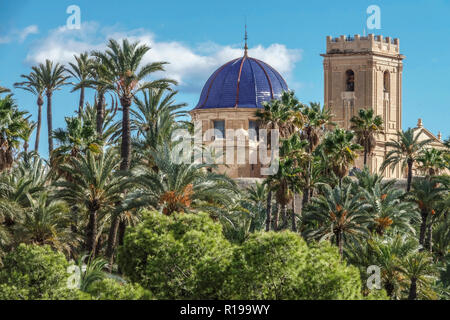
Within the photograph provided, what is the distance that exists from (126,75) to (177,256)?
447 inches

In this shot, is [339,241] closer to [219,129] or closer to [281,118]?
[281,118]

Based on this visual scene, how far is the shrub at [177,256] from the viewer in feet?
105

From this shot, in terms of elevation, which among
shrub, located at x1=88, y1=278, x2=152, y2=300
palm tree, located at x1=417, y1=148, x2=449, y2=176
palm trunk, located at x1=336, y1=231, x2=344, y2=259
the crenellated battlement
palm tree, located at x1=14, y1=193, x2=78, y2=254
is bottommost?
shrub, located at x1=88, y1=278, x2=152, y2=300

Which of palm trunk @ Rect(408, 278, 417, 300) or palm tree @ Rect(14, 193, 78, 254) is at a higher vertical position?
palm tree @ Rect(14, 193, 78, 254)

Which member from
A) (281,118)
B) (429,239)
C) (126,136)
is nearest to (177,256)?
(126,136)

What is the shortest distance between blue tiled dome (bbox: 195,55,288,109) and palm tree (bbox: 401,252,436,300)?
32232 mm

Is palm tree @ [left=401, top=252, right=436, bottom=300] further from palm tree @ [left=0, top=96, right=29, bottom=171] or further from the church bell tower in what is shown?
the church bell tower

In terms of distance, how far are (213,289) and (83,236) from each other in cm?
1105

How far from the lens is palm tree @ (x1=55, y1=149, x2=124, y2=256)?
39344 millimetres

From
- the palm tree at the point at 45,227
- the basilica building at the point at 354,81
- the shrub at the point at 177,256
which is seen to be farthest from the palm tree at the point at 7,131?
the basilica building at the point at 354,81

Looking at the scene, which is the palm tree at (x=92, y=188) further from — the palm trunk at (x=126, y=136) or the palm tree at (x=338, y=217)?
the palm tree at (x=338, y=217)

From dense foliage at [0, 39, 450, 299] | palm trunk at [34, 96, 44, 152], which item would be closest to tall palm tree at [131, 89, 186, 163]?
dense foliage at [0, 39, 450, 299]

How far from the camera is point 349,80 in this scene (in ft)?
267

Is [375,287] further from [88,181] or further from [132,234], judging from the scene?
[88,181]
